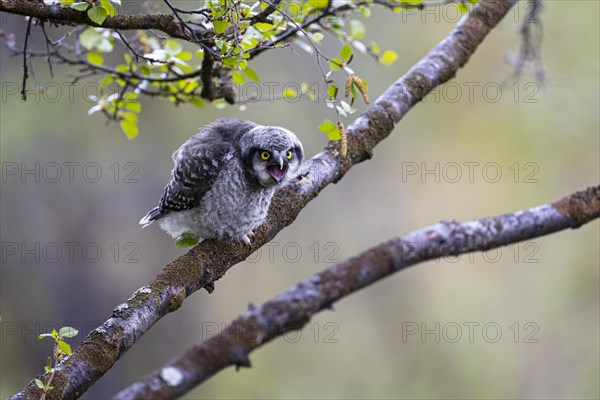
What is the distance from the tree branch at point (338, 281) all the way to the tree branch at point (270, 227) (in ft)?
2.20

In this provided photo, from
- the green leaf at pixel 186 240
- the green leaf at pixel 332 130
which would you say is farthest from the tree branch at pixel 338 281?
the green leaf at pixel 186 240

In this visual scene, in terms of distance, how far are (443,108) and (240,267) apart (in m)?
3.51

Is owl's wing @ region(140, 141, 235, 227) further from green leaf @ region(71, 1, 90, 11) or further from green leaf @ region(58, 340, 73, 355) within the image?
green leaf @ region(58, 340, 73, 355)

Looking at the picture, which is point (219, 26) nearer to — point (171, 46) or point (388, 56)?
point (171, 46)

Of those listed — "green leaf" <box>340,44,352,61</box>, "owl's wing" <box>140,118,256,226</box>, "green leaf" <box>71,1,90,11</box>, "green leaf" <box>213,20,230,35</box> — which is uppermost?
"green leaf" <box>71,1,90,11</box>

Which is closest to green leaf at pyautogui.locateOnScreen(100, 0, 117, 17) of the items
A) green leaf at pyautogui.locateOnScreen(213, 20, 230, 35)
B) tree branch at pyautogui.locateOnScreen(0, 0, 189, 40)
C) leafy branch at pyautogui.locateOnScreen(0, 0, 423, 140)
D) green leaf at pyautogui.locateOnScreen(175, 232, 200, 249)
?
leafy branch at pyautogui.locateOnScreen(0, 0, 423, 140)

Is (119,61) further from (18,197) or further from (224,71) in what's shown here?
(224,71)

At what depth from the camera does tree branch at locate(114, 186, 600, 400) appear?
5.32ft

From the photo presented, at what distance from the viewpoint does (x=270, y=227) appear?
137 inches

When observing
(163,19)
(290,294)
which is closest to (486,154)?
(163,19)

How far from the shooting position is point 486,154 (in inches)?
356

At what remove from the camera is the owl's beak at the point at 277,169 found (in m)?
3.43

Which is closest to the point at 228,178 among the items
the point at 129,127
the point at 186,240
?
the point at 186,240

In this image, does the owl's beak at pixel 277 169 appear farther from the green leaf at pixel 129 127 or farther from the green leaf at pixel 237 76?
the green leaf at pixel 129 127
